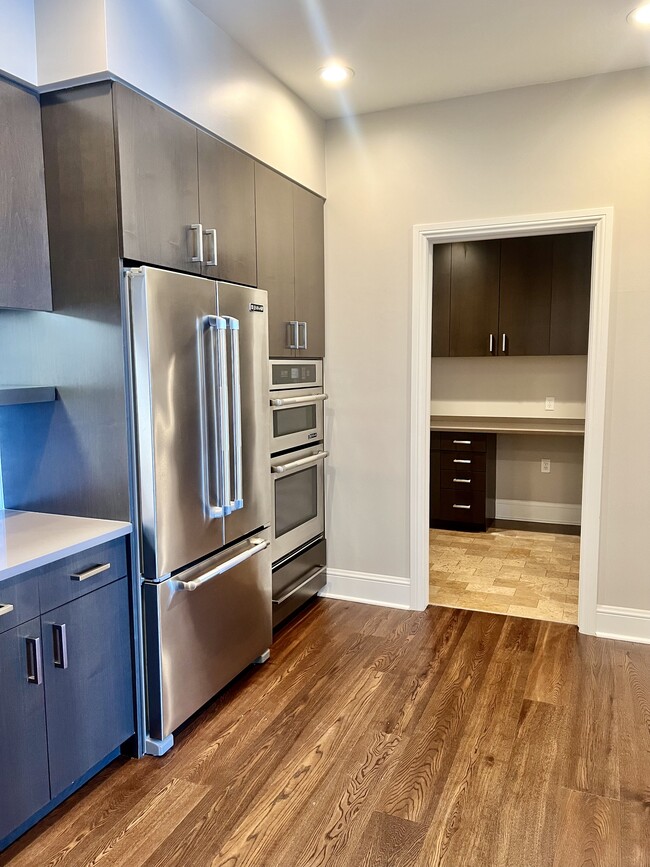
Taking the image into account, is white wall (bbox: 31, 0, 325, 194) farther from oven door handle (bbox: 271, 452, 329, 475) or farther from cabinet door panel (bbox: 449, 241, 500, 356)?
cabinet door panel (bbox: 449, 241, 500, 356)

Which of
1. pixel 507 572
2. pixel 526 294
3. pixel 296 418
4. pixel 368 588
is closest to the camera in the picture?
pixel 296 418

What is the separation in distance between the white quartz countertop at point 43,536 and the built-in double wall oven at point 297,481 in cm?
106

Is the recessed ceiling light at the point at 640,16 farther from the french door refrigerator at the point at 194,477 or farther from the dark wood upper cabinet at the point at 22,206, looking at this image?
the dark wood upper cabinet at the point at 22,206

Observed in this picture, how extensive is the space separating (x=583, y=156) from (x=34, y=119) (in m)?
2.44

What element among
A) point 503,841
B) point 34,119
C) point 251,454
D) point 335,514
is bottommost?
point 503,841

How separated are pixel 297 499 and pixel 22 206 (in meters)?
1.89

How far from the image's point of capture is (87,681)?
2.03 m

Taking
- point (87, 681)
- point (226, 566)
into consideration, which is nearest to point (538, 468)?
point (226, 566)

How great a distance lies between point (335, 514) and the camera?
3771 millimetres

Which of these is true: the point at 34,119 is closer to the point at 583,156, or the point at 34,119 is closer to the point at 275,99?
the point at 275,99

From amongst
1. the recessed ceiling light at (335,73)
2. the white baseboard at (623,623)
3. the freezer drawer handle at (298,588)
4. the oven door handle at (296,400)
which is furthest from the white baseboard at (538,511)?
the recessed ceiling light at (335,73)

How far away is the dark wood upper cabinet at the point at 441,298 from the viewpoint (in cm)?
515

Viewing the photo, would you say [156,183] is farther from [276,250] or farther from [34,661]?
[34,661]

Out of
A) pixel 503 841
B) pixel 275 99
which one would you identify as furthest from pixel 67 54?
pixel 503 841
